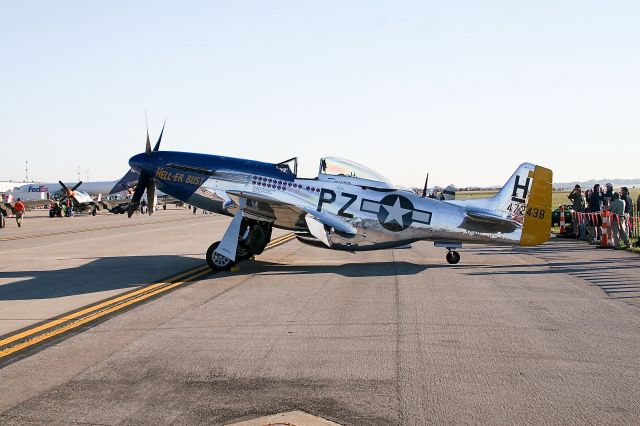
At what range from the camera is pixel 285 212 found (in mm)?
13922

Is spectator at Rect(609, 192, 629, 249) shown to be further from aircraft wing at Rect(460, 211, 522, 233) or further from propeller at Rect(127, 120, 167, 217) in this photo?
propeller at Rect(127, 120, 167, 217)

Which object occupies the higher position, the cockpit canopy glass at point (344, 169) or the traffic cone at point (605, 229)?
the cockpit canopy glass at point (344, 169)

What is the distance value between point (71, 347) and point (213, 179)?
8324 mm

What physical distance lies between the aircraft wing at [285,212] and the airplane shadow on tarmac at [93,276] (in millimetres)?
2319

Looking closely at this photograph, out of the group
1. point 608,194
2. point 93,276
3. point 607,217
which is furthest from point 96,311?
point 608,194

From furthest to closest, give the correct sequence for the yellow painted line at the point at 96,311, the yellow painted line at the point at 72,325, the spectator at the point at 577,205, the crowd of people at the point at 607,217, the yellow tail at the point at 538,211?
the spectator at the point at 577,205 < the crowd of people at the point at 607,217 < the yellow tail at the point at 538,211 < the yellow painted line at the point at 96,311 < the yellow painted line at the point at 72,325

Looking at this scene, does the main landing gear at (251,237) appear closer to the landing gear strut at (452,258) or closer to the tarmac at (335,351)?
the tarmac at (335,351)

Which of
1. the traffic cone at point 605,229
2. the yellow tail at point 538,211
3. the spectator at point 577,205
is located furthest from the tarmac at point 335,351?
the spectator at point 577,205

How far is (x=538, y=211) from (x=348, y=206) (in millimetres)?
4480

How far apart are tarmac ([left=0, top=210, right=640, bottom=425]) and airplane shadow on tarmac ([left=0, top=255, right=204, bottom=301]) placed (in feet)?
0.34

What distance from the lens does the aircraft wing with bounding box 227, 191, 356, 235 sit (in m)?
13.6

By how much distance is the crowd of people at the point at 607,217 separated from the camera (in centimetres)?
2004

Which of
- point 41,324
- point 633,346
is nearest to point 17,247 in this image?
point 41,324

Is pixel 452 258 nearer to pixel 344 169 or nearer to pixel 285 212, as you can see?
pixel 344 169
